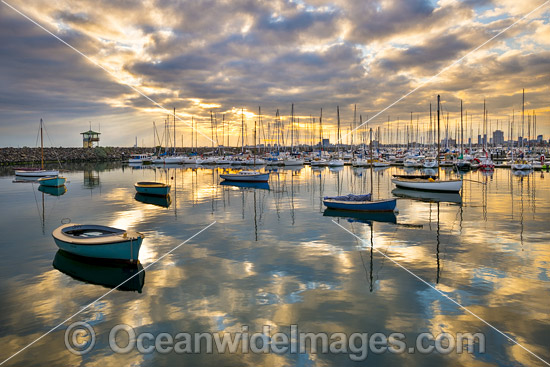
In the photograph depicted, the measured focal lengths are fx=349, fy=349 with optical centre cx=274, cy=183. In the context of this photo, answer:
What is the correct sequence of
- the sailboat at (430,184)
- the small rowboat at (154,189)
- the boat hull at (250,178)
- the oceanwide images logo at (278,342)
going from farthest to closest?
the boat hull at (250,178)
the sailboat at (430,184)
the small rowboat at (154,189)
the oceanwide images logo at (278,342)

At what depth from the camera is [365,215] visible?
94.0ft

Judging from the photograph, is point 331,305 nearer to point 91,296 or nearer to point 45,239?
point 91,296

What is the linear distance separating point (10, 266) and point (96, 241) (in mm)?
4484

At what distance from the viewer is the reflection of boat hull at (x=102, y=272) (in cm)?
1447

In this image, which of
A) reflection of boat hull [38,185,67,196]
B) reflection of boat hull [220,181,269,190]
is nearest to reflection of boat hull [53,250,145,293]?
reflection of boat hull [38,185,67,196]


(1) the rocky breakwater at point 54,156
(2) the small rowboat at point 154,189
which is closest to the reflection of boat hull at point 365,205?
(2) the small rowboat at point 154,189

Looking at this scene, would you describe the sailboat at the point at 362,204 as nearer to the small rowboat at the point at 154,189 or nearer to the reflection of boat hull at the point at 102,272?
the reflection of boat hull at the point at 102,272

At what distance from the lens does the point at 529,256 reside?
17344 millimetres

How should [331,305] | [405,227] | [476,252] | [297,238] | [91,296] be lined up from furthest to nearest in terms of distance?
[405,227] → [297,238] → [476,252] → [91,296] → [331,305]

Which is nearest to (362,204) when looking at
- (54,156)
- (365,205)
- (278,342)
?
(365,205)

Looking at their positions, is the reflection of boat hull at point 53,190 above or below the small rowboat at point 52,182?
below

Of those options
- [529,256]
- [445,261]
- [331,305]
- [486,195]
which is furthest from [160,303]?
[486,195]

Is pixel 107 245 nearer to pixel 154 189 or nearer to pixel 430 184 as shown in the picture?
pixel 154 189

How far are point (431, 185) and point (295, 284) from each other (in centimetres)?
3360
